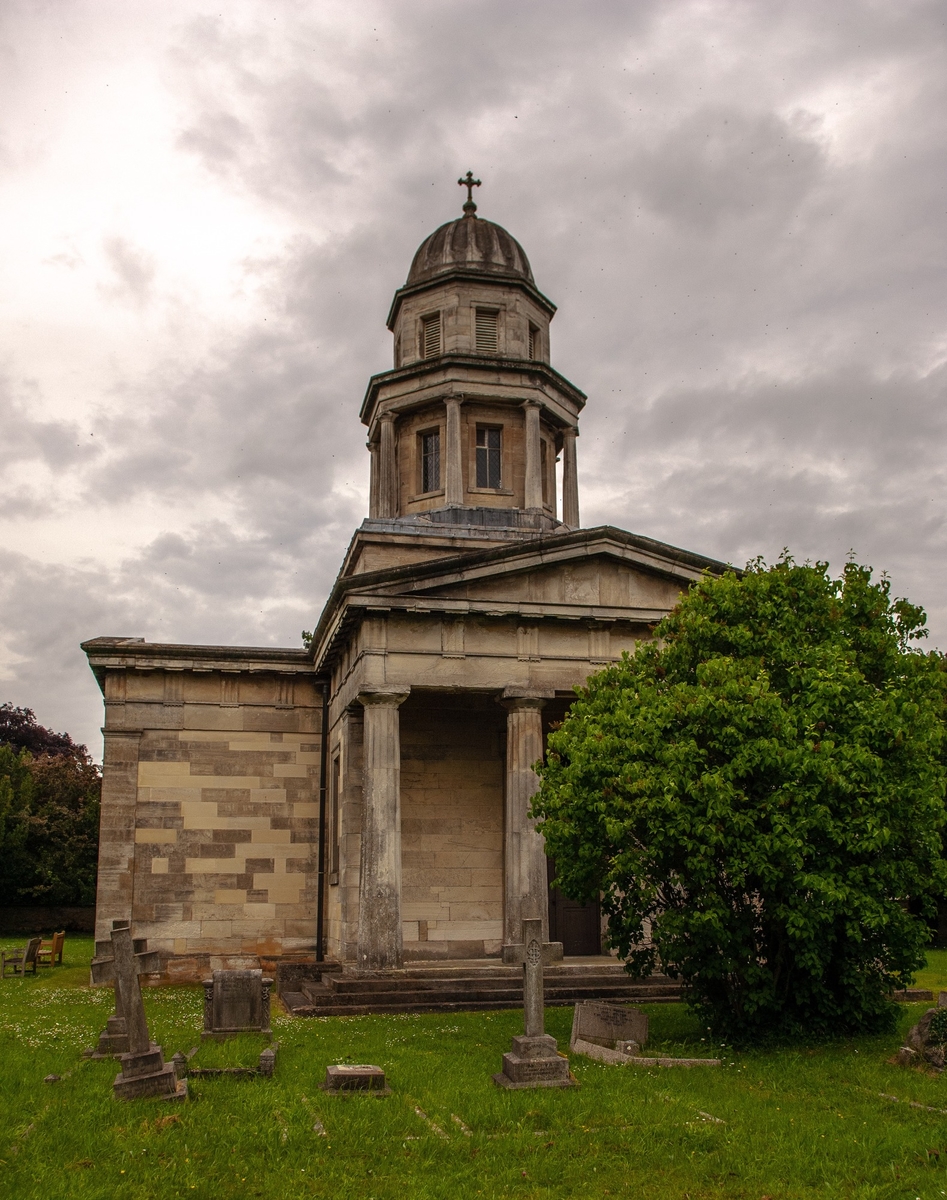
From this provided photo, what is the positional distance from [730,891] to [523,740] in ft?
23.4

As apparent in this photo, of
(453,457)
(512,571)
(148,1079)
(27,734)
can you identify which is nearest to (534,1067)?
(148,1079)

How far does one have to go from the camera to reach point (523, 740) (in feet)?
67.1

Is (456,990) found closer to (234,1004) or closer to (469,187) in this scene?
(234,1004)

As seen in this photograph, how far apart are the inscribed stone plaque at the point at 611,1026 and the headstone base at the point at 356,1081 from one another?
3.30 m

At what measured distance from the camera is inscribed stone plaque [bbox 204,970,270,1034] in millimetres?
13609

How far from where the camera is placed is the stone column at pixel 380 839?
62.0 ft

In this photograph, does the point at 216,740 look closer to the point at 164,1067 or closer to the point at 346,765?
the point at 346,765

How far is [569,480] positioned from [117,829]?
1283 centimetres

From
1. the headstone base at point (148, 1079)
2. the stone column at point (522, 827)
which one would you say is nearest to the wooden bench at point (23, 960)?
the stone column at point (522, 827)

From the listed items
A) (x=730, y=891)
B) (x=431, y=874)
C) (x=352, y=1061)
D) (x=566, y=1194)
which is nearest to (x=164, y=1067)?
(x=352, y=1061)

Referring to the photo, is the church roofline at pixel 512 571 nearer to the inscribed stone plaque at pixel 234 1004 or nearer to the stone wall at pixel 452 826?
the stone wall at pixel 452 826

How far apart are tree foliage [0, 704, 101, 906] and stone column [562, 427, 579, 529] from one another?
2525 cm

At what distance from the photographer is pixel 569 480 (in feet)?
89.0

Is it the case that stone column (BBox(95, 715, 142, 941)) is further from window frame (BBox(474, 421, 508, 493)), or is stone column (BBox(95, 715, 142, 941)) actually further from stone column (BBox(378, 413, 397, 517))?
window frame (BBox(474, 421, 508, 493))
